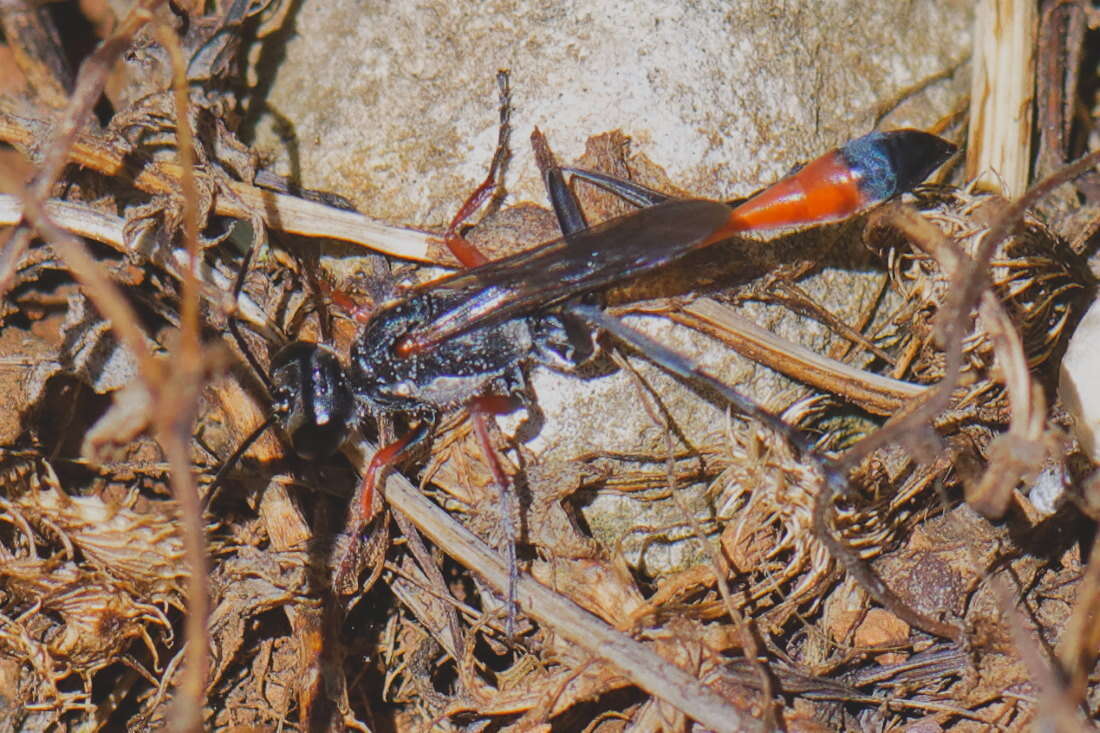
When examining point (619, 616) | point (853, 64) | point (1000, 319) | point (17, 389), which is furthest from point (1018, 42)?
point (17, 389)

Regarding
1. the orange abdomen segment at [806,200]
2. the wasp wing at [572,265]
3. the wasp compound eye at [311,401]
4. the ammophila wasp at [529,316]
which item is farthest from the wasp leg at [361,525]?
the orange abdomen segment at [806,200]

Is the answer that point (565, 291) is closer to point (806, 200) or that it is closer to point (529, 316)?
point (529, 316)

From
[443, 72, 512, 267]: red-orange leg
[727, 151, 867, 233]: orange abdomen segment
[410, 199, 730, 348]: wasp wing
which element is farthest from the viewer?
[443, 72, 512, 267]: red-orange leg

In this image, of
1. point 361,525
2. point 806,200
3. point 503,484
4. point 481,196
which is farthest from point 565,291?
point 361,525

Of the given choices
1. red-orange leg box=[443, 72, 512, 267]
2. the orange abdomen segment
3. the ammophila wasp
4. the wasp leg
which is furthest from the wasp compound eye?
the orange abdomen segment

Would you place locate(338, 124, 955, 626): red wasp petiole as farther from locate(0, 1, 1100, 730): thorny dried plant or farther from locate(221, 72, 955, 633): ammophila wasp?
locate(0, 1, 1100, 730): thorny dried plant

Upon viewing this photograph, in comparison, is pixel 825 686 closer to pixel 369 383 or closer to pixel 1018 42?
pixel 369 383
